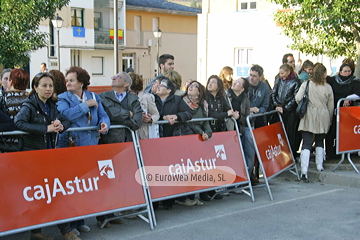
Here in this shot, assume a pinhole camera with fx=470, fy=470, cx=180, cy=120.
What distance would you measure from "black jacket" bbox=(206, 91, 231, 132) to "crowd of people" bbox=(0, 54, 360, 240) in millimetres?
15

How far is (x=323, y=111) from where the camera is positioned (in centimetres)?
842

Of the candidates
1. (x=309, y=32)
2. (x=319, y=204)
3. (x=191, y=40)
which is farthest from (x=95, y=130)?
(x=191, y=40)

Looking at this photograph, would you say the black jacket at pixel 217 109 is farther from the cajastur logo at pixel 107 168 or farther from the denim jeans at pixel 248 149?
the cajastur logo at pixel 107 168

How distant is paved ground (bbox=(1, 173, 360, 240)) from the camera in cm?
548

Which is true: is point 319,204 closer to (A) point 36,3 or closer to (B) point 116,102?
(B) point 116,102

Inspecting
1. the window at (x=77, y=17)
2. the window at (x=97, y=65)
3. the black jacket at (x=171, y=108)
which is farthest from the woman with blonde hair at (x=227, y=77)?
the window at (x=97, y=65)

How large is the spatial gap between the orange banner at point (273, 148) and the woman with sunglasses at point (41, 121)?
3217 millimetres

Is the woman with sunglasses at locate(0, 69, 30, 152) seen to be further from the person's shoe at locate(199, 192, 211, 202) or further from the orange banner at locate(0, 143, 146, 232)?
the person's shoe at locate(199, 192, 211, 202)

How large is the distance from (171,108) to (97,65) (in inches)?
1515

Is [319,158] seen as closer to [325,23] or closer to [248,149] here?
[248,149]

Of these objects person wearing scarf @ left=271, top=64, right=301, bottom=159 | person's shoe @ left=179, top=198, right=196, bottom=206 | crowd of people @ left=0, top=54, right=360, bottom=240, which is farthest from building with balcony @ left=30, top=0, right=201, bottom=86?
person's shoe @ left=179, top=198, right=196, bottom=206

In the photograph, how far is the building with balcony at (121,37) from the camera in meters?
40.4

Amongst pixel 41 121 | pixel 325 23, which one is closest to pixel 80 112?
pixel 41 121

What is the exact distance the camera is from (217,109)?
718cm
